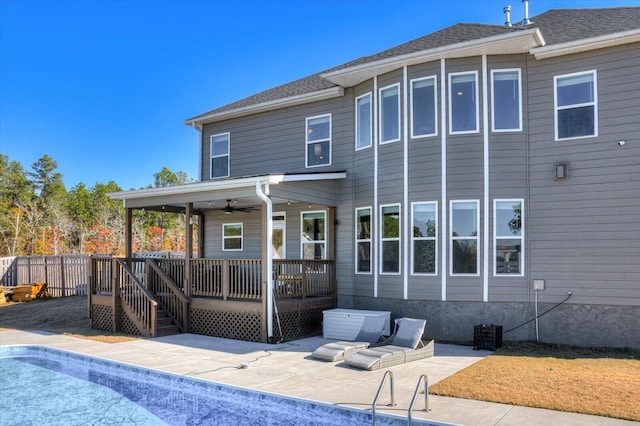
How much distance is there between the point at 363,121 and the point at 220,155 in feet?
17.9

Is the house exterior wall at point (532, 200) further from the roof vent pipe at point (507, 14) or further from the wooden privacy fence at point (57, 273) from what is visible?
the wooden privacy fence at point (57, 273)

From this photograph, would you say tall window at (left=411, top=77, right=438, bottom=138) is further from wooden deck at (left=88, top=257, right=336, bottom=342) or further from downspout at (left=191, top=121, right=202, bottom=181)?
downspout at (left=191, top=121, right=202, bottom=181)

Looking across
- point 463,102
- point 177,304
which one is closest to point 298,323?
point 177,304

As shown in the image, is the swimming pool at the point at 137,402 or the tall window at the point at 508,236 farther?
the tall window at the point at 508,236

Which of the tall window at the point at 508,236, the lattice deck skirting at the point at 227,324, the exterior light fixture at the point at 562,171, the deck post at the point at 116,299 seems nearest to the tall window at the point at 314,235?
the lattice deck skirting at the point at 227,324

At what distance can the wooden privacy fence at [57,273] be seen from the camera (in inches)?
733

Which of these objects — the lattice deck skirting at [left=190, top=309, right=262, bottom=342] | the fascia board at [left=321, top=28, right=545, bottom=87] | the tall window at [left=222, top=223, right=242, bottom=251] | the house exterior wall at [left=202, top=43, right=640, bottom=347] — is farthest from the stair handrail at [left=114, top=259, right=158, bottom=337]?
the fascia board at [left=321, top=28, right=545, bottom=87]

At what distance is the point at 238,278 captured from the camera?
11.9 metres

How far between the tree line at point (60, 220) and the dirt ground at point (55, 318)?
760 inches

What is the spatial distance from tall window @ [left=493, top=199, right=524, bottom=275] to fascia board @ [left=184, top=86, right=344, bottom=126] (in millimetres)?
5368

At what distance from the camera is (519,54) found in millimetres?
10898

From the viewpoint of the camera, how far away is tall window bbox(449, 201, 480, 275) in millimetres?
10836

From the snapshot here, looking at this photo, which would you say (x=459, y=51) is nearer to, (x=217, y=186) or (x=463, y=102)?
(x=463, y=102)

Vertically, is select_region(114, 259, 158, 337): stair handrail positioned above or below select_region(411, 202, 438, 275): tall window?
below
